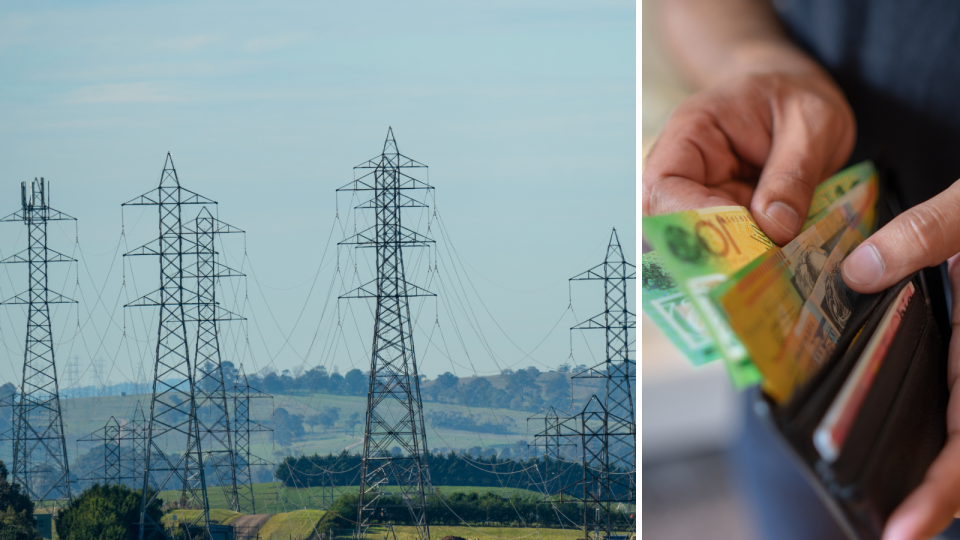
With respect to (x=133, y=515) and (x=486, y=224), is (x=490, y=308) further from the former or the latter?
(x=133, y=515)

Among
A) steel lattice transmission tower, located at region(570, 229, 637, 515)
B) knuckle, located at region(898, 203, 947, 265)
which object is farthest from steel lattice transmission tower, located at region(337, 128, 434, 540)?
knuckle, located at region(898, 203, 947, 265)

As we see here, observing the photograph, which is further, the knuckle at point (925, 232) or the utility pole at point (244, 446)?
the utility pole at point (244, 446)

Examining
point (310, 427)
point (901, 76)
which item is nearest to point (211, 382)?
point (310, 427)

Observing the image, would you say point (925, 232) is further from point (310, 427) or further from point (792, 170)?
point (310, 427)

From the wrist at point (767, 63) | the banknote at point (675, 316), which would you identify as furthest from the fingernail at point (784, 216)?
the wrist at point (767, 63)

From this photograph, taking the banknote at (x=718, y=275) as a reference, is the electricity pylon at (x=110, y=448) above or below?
below

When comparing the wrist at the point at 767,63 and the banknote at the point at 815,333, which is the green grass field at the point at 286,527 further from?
the banknote at the point at 815,333

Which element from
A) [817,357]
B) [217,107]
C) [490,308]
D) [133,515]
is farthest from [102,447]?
[817,357]
